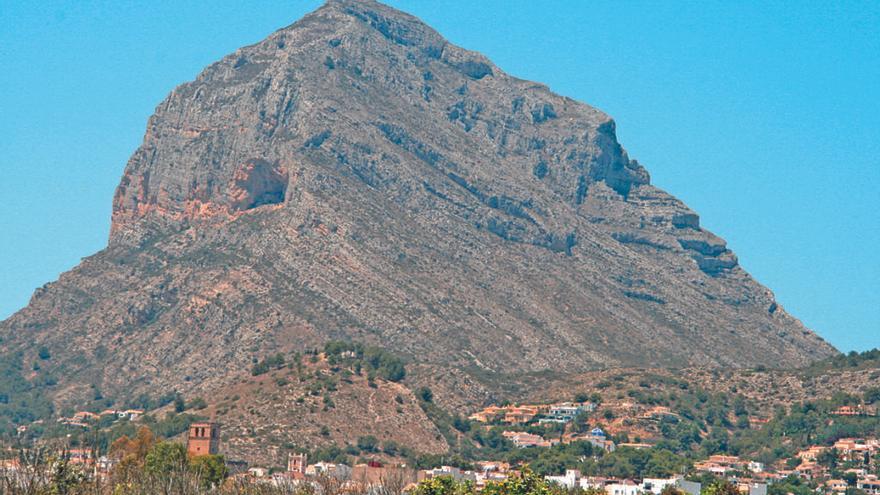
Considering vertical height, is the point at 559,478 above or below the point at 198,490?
above

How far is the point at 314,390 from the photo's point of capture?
650 feet

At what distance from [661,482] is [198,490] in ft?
229

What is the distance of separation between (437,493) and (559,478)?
49.4m

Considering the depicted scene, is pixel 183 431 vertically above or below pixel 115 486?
above

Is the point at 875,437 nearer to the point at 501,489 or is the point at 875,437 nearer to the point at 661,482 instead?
the point at 661,482

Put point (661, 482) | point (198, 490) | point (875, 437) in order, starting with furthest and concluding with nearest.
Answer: point (875, 437) < point (661, 482) < point (198, 490)

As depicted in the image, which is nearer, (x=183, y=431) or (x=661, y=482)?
(x=661, y=482)

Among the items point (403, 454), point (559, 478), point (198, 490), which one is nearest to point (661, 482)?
point (559, 478)

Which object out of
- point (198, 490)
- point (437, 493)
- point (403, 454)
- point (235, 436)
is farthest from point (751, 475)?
point (198, 490)

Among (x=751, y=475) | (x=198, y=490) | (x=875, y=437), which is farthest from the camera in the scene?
(x=875, y=437)

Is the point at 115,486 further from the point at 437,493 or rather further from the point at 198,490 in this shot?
the point at 437,493

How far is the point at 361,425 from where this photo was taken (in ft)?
634

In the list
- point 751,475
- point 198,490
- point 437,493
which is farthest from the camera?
point 751,475

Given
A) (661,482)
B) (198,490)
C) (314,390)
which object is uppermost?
(314,390)
